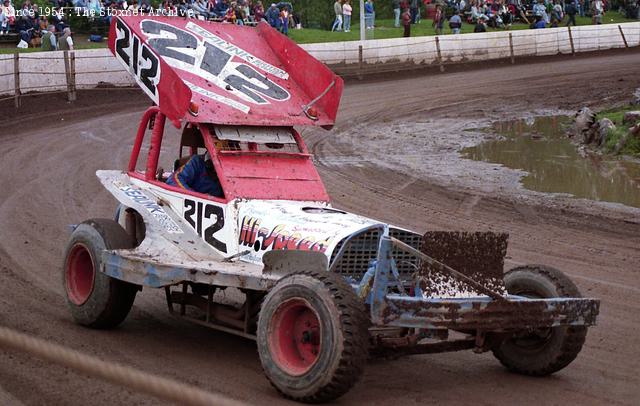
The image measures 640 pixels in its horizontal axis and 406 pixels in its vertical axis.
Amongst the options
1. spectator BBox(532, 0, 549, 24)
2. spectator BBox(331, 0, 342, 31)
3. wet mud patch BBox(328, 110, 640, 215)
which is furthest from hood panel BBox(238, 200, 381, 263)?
spectator BBox(532, 0, 549, 24)

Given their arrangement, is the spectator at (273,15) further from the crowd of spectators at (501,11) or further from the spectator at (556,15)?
the spectator at (556,15)

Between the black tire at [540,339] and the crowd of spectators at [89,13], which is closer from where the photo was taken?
the black tire at [540,339]

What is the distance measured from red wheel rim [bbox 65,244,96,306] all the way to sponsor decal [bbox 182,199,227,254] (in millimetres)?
939

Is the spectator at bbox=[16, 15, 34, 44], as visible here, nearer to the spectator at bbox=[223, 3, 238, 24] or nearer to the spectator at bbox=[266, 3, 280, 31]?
the spectator at bbox=[223, 3, 238, 24]

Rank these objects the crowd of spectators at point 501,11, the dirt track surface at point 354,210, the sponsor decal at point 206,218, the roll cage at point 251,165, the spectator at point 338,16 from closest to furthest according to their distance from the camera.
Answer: the dirt track surface at point 354,210 → the sponsor decal at point 206,218 → the roll cage at point 251,165 → the spectator at point 338,16 → the crowd of spectators at point 501,11

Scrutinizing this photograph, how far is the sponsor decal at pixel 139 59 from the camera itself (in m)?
8.71

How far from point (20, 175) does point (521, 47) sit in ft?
80.6

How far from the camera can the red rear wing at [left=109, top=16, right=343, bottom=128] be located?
8.52 metres

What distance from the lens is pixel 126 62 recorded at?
9.13 meters

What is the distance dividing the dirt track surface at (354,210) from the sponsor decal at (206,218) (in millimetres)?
819

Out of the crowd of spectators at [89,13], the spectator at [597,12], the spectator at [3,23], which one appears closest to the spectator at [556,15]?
the spectator at [597,12]

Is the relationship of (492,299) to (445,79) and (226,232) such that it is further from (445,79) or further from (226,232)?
(445,79)

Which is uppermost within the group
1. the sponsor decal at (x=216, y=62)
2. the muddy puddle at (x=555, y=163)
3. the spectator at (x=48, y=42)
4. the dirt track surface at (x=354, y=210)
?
the sponsor decal at (x=216, y=62)

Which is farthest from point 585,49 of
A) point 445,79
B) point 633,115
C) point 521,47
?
point 633,115
